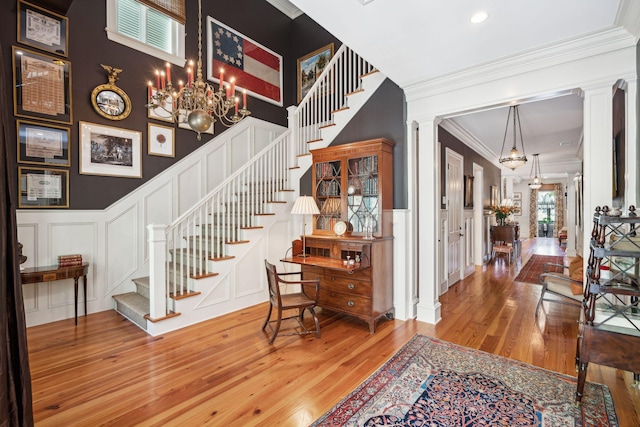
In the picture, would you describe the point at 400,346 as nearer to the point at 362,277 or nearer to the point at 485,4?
the point at 362,277

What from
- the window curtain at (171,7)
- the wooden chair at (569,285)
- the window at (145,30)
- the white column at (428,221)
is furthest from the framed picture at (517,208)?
the window curtain at (171,7)

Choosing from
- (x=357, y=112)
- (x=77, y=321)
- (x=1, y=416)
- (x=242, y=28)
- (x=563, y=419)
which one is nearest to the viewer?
(x=1, y=416)

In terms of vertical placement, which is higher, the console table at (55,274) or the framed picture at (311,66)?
the framed picture at (311,66)

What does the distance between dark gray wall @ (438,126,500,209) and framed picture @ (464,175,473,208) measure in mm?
123

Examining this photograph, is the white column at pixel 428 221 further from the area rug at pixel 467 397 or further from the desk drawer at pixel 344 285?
the area rug at pixel 467 397

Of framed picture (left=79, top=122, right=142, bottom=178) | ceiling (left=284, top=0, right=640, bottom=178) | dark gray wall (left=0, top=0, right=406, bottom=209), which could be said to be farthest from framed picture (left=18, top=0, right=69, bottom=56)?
ceiling (left=284, top=0, right=640, bottom=178)

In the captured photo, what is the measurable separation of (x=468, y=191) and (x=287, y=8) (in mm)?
5513

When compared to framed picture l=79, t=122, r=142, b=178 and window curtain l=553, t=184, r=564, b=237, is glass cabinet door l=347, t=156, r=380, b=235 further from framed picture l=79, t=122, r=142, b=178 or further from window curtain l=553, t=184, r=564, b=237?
window curtain l=553, t=184, r=564, b=237

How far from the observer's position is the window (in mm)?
4137

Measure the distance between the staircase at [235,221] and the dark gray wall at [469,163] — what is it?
1.71 meters

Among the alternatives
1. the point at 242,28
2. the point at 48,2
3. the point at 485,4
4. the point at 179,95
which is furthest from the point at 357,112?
the point at 48,2

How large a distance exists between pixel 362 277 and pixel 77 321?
3.43 meters

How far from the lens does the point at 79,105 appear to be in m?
3.82

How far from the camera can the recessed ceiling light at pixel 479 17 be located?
2371 millimetres
